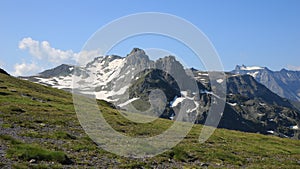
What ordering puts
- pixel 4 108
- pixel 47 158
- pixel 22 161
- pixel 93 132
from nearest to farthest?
pixel 22 161 < pixel 47 158 < pixel 93 132 < pixel 4 108

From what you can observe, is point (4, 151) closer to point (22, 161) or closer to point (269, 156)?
point (22, 161)

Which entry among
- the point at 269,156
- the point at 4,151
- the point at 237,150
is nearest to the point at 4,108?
the point at 4,151

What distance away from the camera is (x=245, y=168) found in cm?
3098

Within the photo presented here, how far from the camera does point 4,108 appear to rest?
46.4m

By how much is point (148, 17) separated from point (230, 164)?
1693cm

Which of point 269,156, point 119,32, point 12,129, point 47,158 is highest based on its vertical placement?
point 119,32

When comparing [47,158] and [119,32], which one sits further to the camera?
[119,32]

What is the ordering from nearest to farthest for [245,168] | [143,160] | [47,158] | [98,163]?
[47,158] < [98,163] < [143,160] < [245,168]


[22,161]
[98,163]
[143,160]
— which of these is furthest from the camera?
[143,160]

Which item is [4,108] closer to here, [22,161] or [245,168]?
[22,161]

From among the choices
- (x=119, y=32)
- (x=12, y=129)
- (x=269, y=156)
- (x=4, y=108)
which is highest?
(x=119, y=32)

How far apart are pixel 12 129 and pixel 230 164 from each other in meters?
22.1

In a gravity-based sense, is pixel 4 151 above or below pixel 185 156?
above

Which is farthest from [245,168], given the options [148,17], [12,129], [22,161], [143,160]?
[12,129]
